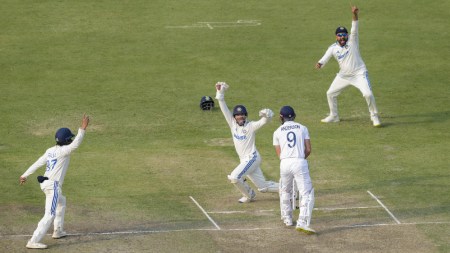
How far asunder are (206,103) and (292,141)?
11756mm

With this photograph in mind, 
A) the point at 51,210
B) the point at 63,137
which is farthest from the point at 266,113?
the point at 51,210

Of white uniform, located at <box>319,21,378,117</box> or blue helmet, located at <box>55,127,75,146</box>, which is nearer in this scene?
blue helmet, located at <box>55,127,75,146</box>

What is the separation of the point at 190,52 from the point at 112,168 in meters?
12.6

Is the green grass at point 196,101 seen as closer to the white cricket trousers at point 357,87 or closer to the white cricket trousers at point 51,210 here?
the white cricket trousers at point 357,87

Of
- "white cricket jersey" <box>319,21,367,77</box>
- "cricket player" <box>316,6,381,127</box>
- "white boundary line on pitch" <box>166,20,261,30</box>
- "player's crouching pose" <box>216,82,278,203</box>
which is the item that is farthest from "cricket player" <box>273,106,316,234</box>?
"white boundary line on pitch" <box>166,20,261,30</box>

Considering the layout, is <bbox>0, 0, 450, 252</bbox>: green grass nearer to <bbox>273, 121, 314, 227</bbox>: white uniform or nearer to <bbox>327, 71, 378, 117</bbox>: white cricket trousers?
<bbox>327, 71, 378, 117</bbox>: white cricket trousers

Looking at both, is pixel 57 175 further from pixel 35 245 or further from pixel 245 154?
pixel 245 154

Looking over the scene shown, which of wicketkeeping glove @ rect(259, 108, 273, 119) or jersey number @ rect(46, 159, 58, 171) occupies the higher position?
wicketkeeping glove @ rect(259, 108, 273, 119)

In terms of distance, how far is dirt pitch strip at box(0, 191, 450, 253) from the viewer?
23.0 meters

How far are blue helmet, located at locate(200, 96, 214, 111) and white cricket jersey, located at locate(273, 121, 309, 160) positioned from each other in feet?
37.5

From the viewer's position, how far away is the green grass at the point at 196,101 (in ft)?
87.4

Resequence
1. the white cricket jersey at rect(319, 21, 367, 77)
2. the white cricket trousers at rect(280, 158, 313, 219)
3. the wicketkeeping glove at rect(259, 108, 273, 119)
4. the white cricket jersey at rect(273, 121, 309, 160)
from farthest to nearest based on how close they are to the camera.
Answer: the white cricket jersey at rect(319, 21, 367, 77) < the wicketkeeping glove at rect(259, 108, 273, 119) < the white cricket jersey at rect(273, 121, 309, 160) < the white cricket trousers at rect(280, 158, 313, 219)

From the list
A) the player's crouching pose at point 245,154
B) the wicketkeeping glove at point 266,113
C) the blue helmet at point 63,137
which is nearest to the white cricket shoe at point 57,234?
the blue helmet at point 63,137

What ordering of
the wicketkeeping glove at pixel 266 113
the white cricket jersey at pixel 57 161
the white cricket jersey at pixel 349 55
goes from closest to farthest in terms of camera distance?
the white cricket jersey at pixel 57 161
the wicketkeeping glove at pixel 266 113
the white cricket jersey at pixel 349 55
